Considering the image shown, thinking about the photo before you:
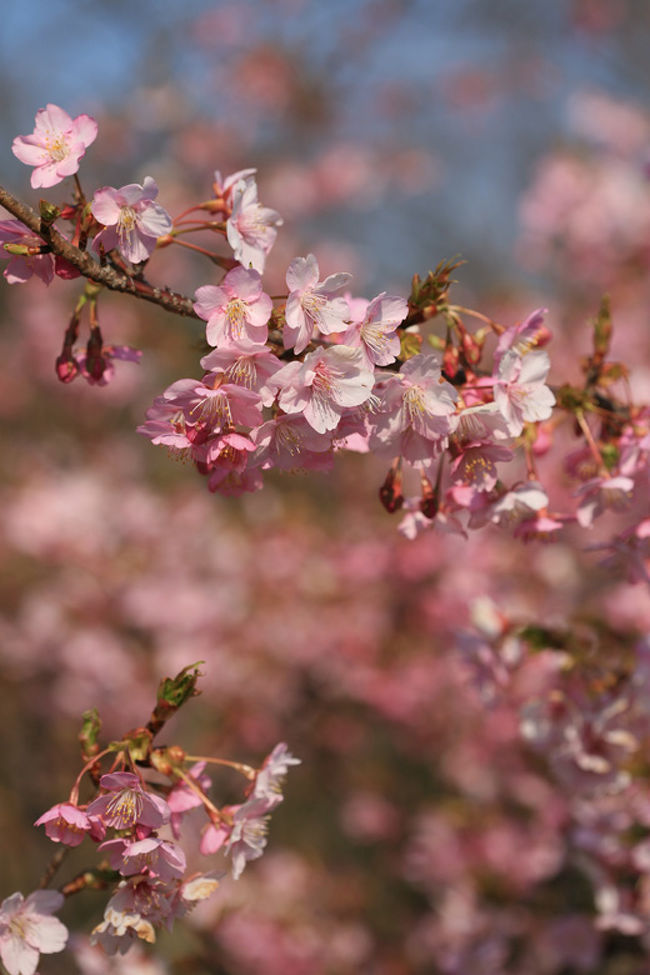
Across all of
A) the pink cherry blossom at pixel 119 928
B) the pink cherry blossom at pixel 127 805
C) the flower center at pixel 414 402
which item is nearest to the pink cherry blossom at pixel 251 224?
the flower center at pixel 414 402

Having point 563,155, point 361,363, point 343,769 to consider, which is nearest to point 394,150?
point 563,155

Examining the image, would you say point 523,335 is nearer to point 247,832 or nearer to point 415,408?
point 415,408

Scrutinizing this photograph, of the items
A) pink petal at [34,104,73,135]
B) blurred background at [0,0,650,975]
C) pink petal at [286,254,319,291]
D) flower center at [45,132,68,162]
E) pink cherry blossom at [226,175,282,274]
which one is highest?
pink petal at [34,104,73,135]

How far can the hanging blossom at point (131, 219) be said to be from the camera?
125cm

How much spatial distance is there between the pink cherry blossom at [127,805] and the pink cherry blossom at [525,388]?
2.45 ft

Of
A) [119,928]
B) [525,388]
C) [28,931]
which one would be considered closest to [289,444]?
[525,388]

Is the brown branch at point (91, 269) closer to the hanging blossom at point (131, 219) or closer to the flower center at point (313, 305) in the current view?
the hanging blossom at point (131, 219)

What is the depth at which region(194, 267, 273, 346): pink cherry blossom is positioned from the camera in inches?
47.5

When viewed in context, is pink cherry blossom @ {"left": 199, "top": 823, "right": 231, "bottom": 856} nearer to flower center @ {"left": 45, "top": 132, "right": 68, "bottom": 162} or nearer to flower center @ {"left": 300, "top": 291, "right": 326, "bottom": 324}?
flower center @ {"left": 300, "top": 291, "right": 326, "bottom": 324}

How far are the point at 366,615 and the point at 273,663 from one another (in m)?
0.58

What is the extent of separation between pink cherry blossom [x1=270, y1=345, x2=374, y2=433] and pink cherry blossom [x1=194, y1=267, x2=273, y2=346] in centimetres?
8

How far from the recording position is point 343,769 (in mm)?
5602

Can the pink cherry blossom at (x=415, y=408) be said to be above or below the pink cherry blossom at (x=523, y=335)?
below

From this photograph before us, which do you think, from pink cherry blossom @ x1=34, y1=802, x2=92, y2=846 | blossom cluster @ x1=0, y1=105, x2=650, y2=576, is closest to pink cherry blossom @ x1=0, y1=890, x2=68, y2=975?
pink cherry blossom @ x1=34, y1=802, x2=92, y2=846
